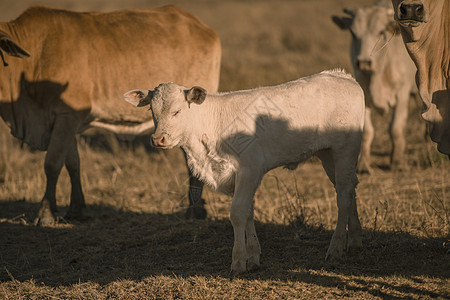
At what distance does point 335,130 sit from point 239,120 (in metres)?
0.84

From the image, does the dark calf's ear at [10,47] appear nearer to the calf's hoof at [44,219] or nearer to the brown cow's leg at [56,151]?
the brown cow's leg at [56,151]

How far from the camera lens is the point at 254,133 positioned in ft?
16.3

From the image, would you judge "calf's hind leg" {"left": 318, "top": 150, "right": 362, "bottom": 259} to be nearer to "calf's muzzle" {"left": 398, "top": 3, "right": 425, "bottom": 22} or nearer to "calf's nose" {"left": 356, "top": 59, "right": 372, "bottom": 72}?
"calf's muzzle" {"left": 398, "top": 3, "right": 425, "bottom": 22}

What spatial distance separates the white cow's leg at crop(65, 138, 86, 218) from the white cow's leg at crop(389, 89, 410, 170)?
4871mm

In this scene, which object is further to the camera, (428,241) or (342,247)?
(428,241)

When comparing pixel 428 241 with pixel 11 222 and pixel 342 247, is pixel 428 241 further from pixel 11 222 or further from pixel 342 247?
pixel 11 222

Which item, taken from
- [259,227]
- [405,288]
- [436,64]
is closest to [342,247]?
[405,288]

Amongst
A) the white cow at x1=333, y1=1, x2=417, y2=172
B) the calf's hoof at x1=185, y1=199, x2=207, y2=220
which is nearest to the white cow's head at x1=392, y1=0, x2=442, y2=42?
the calf's hoof at x1=185, y1=199, x2=207, y2=220

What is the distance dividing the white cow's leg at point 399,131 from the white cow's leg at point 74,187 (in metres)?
4.87

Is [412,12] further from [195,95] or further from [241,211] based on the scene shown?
[241,211]

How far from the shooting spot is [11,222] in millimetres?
7137

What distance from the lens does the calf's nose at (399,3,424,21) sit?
16.1ft

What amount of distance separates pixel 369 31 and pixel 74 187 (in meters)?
5.10

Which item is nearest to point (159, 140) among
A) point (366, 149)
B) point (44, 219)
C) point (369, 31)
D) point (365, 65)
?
point (44, 219)
